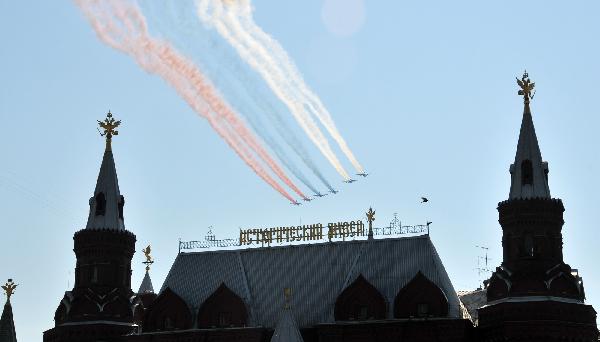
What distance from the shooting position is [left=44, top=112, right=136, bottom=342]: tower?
10275cm

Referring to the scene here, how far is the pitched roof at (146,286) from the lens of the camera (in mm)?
126938

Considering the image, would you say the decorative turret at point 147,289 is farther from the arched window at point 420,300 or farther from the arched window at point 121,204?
the arched window at point 420,300

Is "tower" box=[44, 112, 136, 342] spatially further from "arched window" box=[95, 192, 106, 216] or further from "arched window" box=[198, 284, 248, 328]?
"arched window" box=[198, 284, 248, 328]

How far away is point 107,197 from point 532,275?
4142 centimetres

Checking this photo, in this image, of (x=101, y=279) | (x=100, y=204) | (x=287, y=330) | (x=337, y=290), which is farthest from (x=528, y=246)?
(x=100, y=204)

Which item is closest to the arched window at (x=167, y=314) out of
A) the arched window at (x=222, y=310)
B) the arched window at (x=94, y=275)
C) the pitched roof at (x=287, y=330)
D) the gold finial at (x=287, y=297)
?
the arched window at (x=222, y=310)

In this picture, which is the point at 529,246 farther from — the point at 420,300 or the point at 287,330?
the point at 287,330

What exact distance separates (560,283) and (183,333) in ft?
108

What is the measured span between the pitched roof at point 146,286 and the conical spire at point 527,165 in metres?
47.5

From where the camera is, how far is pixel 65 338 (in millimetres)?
102438

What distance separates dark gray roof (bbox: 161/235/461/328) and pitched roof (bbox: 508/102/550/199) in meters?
9.45

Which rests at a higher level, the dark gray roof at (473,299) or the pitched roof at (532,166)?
the pitched roof at (532,166)

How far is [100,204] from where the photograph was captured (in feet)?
355

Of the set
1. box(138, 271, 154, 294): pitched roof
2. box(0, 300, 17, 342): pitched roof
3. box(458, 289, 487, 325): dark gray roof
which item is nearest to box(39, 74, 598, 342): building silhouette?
box(0, 300, 17, 342): pitched roof
